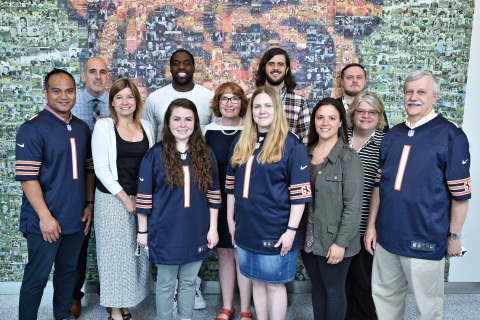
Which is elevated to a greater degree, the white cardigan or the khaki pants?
the white cardigan

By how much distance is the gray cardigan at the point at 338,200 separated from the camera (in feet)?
7.23

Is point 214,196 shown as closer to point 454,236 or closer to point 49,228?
point 49,228

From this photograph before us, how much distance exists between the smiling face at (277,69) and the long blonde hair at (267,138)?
0.79 metres

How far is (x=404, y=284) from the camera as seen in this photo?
93.7 inches

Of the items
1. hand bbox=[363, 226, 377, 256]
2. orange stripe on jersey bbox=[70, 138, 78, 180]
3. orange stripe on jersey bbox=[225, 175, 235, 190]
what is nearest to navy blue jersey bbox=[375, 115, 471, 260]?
hand bbox=[363, 226, 377, 256]

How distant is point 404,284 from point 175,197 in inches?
54.1

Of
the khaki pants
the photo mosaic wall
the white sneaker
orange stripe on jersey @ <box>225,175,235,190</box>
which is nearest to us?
the khaki pants

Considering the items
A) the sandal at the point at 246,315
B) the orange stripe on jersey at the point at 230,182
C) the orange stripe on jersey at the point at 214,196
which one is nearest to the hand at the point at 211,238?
the orange stripe on jersey at the point at 214,196

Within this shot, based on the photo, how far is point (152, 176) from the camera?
94.5 inches

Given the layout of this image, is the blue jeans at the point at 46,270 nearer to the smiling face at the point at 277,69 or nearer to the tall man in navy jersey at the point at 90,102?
the tall man in navy jersey at the point at 90,102

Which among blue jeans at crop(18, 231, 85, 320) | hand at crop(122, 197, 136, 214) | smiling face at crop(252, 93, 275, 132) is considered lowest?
blue jeans at crop(18, 231, 85, 320)

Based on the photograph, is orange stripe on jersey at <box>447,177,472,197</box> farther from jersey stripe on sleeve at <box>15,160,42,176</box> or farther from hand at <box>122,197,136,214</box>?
jersey stripe on sleeve at <box>15,160,42,176</box>

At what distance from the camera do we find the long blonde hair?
2.24 meters

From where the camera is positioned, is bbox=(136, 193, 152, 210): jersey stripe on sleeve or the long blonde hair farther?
bbox=(136, 193, 152, 210): jersey stripe on sleeve
